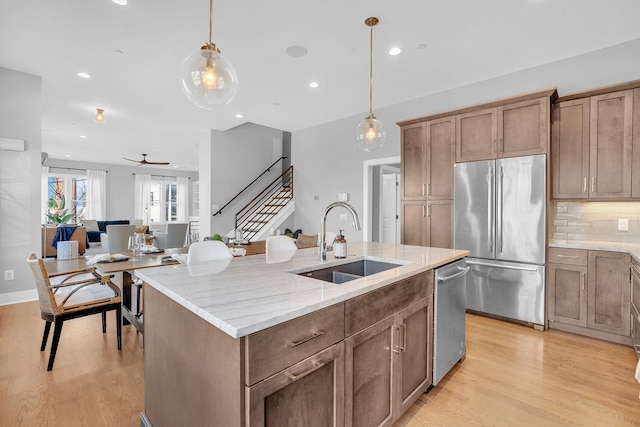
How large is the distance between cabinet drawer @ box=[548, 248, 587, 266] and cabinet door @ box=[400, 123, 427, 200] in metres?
1.49

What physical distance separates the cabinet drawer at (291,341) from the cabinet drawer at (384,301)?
79mm

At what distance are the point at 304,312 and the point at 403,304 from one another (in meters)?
0.80

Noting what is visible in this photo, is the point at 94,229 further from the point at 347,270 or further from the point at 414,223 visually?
the point at 347,270

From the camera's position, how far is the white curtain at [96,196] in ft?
34.9

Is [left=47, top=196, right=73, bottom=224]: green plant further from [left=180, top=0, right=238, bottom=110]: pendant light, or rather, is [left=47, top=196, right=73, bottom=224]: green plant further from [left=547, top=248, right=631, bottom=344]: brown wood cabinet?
[left=547, top=248, right=631, bottom=344]: brown wood cabinet

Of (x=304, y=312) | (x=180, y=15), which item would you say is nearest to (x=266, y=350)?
(x=304, y=312)

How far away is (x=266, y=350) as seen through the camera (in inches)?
39.5

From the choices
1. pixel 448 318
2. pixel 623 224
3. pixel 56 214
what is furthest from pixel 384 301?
pixel 56 214

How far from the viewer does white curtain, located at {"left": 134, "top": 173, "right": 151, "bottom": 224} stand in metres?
11.6

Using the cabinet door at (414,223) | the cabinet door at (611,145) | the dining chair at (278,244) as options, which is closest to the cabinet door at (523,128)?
the cabinet door at (611,145)

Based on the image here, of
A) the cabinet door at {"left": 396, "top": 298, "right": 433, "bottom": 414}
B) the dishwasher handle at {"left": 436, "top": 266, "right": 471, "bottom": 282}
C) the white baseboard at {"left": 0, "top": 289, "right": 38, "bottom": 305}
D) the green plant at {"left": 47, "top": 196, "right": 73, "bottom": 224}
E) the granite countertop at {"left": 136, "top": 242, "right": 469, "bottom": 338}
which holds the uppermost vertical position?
the green plant at {"left": 47, "top": 196, "right": 73, "bottom": 224}

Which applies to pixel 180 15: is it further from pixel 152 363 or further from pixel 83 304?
pixel 152 363

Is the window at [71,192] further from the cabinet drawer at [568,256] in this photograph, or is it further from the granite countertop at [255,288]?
the cabinet drawer at [568,256]

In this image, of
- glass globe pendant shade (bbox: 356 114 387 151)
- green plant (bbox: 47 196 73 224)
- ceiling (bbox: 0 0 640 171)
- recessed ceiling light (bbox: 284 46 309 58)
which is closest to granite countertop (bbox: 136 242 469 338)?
glass globe pendant shade (bbox: 356 114 387 151)
